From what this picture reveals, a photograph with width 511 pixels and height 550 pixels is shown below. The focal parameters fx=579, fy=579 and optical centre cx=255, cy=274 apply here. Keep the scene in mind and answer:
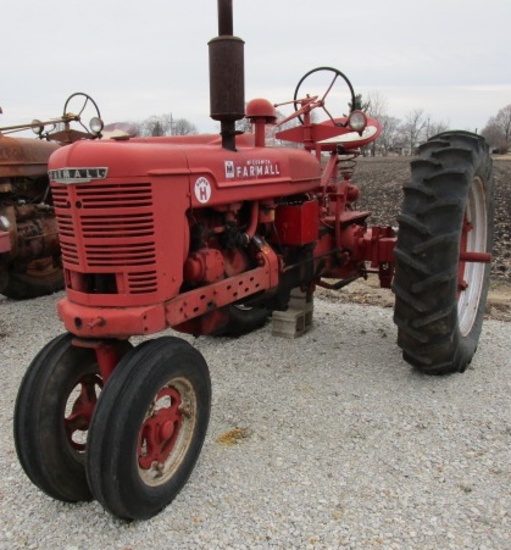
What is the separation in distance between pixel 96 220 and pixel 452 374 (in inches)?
100.0

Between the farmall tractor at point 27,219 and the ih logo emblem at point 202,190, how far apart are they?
8.82 ft

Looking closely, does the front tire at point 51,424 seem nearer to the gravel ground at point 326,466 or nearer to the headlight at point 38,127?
the gravel ground at point 326,466

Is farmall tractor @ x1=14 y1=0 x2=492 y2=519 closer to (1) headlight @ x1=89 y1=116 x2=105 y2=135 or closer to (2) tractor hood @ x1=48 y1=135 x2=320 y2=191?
(2) tractor hood @ x1=48 y1=135 x2=320 y2=191

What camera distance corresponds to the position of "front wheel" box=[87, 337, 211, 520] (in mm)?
2156

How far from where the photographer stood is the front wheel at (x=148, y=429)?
7.07 feet

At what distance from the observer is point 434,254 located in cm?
331

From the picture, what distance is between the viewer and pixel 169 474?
8.13ft

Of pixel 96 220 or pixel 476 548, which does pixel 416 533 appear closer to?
pixel 476 548

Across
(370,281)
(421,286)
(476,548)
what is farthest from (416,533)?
(370,281)

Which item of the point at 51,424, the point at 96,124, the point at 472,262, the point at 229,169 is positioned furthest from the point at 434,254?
the point at 96,124

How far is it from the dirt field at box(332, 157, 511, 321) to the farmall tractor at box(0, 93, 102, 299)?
2801 mm

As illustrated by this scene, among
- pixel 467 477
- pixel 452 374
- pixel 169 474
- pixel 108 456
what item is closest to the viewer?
pixel 108 456

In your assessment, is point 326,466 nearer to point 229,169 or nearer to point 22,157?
point 229,169

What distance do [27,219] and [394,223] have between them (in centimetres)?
710
